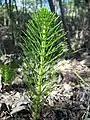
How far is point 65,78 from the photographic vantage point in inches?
130

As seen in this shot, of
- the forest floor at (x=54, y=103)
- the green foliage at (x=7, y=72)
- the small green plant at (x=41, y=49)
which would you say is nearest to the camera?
the small green plant at (x=41, y=49)

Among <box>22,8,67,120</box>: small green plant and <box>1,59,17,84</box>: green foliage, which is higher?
<box>22,8,67,120</box>: small green plant

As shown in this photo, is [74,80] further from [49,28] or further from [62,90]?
[49,28]

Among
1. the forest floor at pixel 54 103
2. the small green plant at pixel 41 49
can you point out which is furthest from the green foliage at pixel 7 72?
the small green plant at pixel 41 49

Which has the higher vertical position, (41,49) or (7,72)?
(41,49)

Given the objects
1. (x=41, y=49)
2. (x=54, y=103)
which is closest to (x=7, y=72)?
(x=54, y=103)

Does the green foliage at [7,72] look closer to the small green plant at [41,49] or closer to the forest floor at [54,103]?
the forest floor at [54,103]

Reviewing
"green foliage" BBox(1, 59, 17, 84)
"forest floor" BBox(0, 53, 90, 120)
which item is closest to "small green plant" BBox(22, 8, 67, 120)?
"forest floor" BBox(0, 53, 90, 120)

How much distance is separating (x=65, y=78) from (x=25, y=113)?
3.52 ft

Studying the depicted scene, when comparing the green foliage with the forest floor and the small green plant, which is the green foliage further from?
the small green plant

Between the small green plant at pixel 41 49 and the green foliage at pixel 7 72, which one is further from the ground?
the small green plant at pixel 41 49

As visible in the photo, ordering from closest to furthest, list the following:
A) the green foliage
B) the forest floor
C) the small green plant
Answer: the small green plant < the forest floor < the green foliage

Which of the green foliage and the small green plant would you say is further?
the green foliage

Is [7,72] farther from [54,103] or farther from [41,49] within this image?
[41,49]
